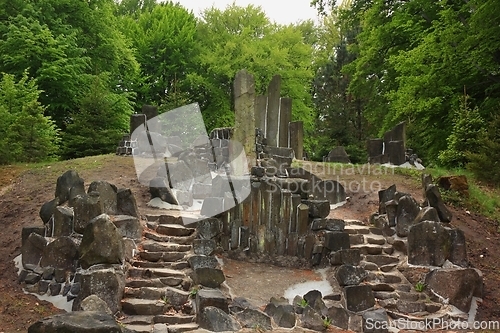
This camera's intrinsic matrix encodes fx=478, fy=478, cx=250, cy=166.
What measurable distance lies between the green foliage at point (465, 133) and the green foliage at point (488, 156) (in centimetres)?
24

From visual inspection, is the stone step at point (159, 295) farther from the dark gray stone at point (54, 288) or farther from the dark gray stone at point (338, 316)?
the dark gray stone at point (338, 316)

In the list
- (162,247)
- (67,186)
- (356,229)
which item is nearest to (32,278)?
(67,186)

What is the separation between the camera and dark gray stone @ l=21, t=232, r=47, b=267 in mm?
6945

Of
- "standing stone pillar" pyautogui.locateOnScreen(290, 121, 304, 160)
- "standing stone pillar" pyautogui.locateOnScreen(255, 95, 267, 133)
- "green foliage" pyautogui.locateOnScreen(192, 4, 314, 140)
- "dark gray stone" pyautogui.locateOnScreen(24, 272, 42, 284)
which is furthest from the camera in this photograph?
"green foliage" pyautogui.locateOnScreen(192, 4, 314, 140)

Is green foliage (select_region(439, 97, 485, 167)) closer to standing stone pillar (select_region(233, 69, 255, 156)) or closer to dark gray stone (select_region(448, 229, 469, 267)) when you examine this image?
dark gray stone (select_region(448, 229, 469, 267))

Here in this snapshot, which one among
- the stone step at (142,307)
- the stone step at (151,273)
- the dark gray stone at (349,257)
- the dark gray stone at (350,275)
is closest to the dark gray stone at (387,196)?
the dark gray stone at (349,257)

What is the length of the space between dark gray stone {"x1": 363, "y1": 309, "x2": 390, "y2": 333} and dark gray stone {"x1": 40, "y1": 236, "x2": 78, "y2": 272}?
13.5 ft

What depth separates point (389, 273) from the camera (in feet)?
25.6

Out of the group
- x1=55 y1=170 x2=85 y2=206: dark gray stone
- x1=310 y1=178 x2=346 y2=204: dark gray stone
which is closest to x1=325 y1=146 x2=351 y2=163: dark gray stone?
x1=310 y1=178 x2=346 y2=204: dark gray stone

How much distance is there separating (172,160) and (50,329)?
31.5 ft

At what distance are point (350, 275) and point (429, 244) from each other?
4.72 feet

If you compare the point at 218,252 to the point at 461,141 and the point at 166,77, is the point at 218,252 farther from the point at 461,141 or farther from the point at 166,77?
the point at 166,77

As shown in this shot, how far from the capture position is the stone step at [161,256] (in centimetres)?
745

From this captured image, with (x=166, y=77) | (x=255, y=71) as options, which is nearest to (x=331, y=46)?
(x=255, y=71)
